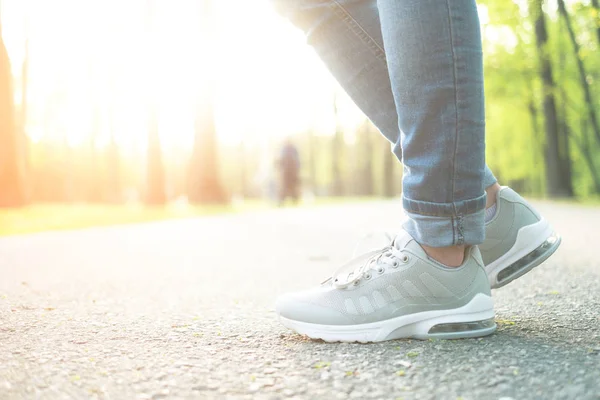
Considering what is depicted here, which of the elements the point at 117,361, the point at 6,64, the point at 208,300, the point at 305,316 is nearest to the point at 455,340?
the point at 305,316

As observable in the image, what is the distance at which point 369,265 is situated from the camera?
1666 mm

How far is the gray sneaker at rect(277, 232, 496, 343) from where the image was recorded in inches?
61.9

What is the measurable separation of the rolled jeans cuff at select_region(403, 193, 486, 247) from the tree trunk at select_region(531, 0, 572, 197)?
52.5ft

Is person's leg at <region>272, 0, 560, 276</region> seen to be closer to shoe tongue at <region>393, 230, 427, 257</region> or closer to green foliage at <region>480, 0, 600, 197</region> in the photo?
shoe tongue at <region>393, 230, 427, 257</region>

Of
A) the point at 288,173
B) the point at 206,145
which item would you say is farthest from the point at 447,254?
the point at 288,173

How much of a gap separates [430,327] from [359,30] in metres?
0.87

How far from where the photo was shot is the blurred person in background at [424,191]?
4.78 ft

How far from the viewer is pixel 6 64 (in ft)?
38.5

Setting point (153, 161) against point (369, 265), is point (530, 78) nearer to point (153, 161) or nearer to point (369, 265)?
point (153, 161)

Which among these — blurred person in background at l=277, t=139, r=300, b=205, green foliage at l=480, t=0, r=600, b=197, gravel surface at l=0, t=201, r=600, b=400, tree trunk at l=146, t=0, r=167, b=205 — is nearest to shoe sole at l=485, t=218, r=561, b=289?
gravel surface at l=0, t=201, r=600, b=400

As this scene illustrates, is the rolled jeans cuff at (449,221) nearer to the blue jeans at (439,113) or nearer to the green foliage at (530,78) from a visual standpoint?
the blue jeans at (439,113)

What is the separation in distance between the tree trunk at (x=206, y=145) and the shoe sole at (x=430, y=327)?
520 inches

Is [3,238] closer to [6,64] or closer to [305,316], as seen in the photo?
[305,316]

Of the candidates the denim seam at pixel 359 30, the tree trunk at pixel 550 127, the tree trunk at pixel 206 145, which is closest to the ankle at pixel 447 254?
the denim seam at pixel 359 30
